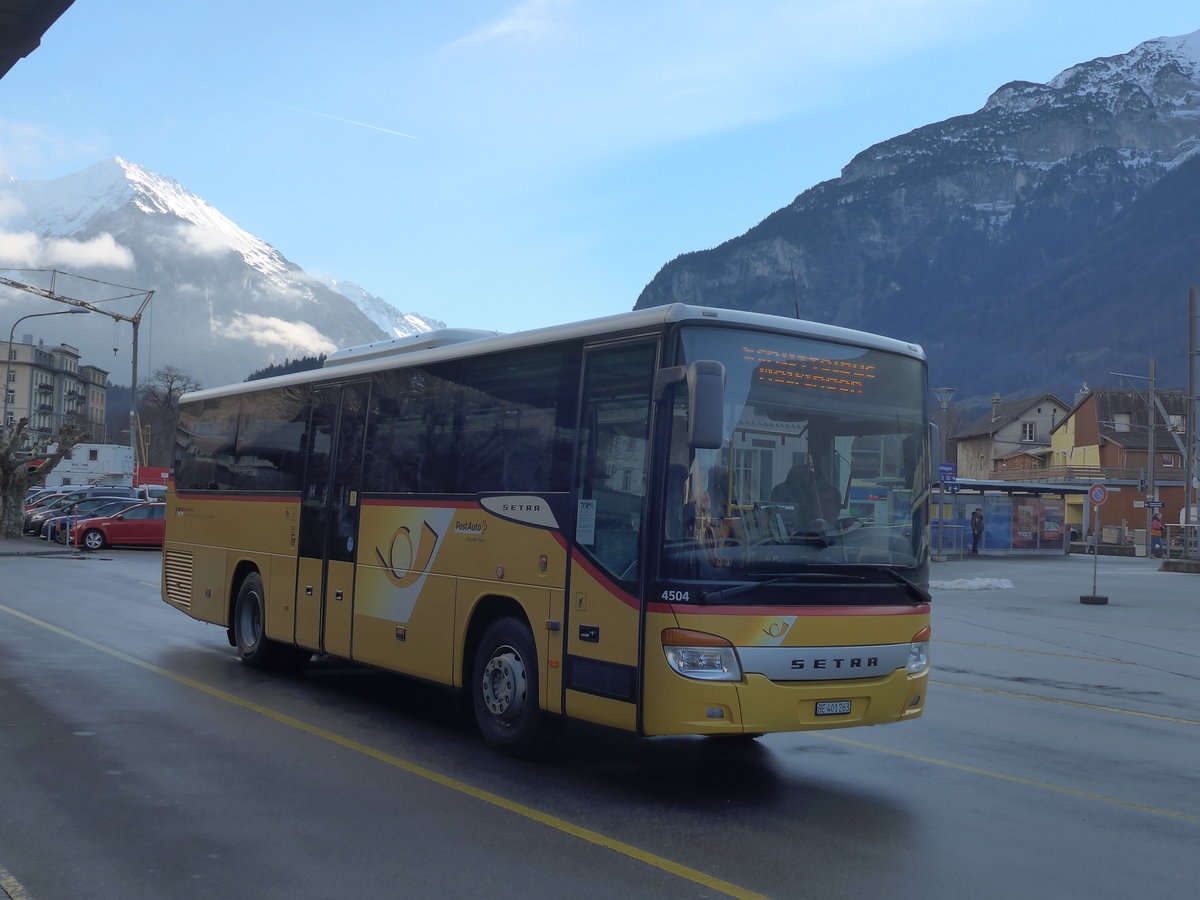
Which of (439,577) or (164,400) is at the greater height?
(164,400)

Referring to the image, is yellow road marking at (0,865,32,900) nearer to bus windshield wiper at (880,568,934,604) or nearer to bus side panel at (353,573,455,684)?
bus side panel at (353,573,455,684)

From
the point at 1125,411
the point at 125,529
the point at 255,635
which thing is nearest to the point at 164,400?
the point at 125,529

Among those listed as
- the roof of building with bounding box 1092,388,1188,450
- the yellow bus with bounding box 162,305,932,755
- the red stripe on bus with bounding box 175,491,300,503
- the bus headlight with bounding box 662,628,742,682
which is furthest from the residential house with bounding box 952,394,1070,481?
the bus headlight with bounding box 662,628,742,682

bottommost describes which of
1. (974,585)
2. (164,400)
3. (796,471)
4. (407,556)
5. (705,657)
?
(974,585)

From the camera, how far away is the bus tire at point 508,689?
8.06 metres

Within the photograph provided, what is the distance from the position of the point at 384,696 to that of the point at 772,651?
5.05 m

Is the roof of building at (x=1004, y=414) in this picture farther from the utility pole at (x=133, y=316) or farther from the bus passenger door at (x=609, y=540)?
the bus passenger door at (x=609, y=540)

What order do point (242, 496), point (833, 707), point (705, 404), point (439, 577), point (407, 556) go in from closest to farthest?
point (705, 404) < point (833, 707) < point (439, 577) < point (407, 556) < point (242, 496)

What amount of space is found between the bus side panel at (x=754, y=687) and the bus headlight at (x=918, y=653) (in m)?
0.48

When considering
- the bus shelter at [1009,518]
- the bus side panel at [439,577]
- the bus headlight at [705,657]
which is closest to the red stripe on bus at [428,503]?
the bus side panel at [439,577]

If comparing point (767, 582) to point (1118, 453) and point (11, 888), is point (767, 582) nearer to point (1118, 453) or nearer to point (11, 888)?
point (11, 888)

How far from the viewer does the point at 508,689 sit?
828 centimetres

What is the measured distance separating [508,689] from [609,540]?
1516mm

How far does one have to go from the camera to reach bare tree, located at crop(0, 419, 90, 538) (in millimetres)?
38000
